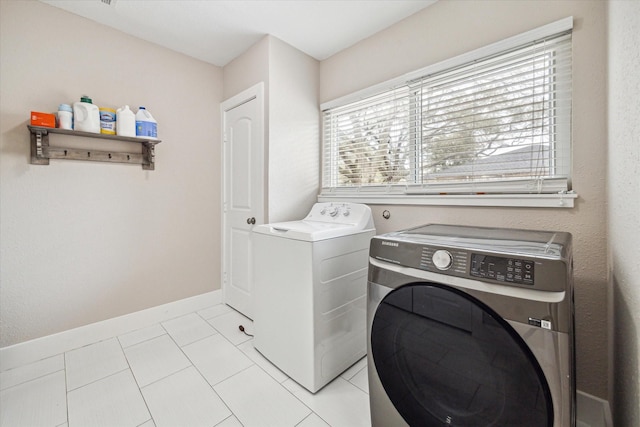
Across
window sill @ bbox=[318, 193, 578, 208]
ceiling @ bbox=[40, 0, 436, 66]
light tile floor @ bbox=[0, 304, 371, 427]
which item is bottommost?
light tile floor @ bbox=[0, 304, 371, 427]

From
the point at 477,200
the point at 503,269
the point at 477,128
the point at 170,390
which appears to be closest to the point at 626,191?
the point at 503,269

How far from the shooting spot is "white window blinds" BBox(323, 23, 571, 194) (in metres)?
1.38

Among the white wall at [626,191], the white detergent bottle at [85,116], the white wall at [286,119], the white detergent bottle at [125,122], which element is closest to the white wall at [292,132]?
the white wall at [286,119]

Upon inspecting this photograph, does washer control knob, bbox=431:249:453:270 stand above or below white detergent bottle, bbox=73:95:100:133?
below

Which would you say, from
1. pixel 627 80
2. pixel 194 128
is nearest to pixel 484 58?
pixel 627 80

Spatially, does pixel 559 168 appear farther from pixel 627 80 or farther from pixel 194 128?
pixel 194 128

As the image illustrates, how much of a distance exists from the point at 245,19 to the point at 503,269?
2.31 meters

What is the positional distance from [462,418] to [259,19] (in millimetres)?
2601

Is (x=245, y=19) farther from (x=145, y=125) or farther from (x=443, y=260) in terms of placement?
(x=443, y=260)

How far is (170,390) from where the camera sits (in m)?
1.52

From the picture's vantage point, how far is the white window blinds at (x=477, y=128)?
1.38 m

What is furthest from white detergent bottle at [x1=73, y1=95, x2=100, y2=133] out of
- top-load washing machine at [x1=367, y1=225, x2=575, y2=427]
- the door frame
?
top-load washing machine at [x1=367, y1=225, x2=575, y2=427]

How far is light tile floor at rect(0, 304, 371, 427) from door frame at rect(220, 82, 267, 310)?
0.88 meters

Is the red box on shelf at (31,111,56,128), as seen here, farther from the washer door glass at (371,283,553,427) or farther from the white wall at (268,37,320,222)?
the washer door glass at (371,283,553,427)
